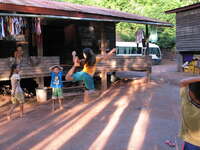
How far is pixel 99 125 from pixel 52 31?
9.35 metres

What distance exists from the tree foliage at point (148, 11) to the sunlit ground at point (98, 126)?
25349 mm

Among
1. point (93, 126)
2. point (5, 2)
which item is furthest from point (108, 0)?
point (93, 126)

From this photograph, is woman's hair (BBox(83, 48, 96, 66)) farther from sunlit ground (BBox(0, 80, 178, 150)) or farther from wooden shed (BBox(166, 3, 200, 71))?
wooden shed (BBox(166, 3, 200, 71))

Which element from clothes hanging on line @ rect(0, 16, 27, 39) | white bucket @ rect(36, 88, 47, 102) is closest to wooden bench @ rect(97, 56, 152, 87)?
white bucket @ rect(36, 88, 47, 102)

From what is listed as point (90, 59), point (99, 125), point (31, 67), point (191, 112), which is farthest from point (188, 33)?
point (191, 112)

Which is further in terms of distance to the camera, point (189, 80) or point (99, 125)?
point (99, 125)

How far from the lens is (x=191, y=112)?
9.04 feet

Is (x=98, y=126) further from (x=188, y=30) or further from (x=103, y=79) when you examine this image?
(x=188, y=30)

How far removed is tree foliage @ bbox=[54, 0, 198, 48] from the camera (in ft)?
114

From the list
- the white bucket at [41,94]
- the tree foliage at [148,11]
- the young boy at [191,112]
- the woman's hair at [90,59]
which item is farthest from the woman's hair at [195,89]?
the tree foliage at [148,11]

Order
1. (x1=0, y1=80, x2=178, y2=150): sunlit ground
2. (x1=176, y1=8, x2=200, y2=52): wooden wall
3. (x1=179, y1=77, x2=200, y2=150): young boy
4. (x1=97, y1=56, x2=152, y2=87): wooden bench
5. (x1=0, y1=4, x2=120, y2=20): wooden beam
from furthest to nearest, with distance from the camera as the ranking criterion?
(x1=176, y1=8, x2=200, y2=52): wooden wall
(x1=97, y1=56, x2=152, y2=87): wooden bench
(x1=0, y1=4, x2=120, y2=20): wooden beam
(x1=0, y1=80, x2=178, y2=150): sunlit ground
(x1=179, y1=77, x2=200, y2=150): young boy

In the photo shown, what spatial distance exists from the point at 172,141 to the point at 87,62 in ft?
8.98

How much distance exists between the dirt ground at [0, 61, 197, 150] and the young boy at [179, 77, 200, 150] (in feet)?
8.98

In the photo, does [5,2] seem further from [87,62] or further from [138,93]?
[138,93]
